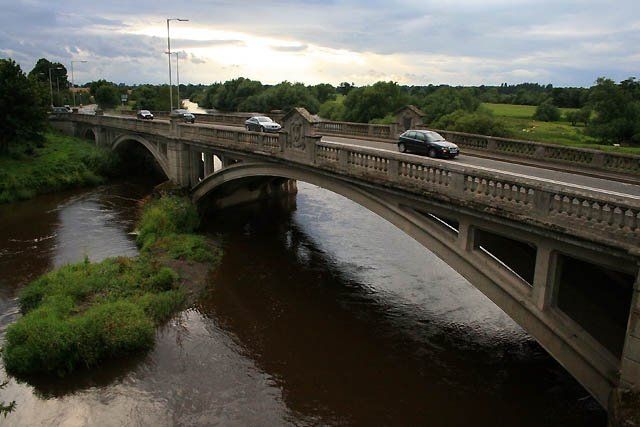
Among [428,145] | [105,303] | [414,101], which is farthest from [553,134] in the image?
[105,303]

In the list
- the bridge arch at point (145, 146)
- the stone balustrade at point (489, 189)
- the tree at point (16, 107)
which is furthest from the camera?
the tree at point (16, 107)

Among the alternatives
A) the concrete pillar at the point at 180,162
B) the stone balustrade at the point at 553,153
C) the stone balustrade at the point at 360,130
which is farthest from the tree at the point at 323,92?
the stone balustrade at the point at 553,153

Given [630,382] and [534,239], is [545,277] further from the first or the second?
[630,382]

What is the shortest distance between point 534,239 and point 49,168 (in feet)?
136

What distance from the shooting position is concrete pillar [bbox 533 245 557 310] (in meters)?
11.5

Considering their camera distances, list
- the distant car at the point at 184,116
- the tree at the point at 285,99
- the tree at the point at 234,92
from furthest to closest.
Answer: the tree at the point at 234,92
the tree at the point at 285,99
the distant car at the point at 184,116

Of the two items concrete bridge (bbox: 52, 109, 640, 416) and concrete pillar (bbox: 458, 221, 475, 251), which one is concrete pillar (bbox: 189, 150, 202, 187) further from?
concrete pillar (bbox: 458, 221, 475, 251)

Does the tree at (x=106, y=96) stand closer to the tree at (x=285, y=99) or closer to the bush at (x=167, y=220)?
the tree at (x=285, y=99)

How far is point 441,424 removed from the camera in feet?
42.8

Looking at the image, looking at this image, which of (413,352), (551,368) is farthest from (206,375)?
(551,368)

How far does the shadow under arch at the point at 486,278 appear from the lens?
1123 cm

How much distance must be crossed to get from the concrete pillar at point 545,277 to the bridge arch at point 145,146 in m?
26.1

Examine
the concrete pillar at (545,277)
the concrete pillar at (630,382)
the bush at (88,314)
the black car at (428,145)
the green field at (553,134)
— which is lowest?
the bush at (88,314)

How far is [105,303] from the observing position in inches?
702
